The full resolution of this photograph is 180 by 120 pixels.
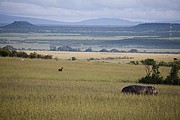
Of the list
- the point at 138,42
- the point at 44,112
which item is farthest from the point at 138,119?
the point at 138,42

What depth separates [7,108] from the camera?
1309 cm

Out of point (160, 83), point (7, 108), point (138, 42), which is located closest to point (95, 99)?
point (7, 108)

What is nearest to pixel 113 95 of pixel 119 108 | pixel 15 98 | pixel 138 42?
pixel 119 108

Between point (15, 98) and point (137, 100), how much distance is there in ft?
17.1

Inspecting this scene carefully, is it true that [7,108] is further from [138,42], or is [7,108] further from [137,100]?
[138,42]

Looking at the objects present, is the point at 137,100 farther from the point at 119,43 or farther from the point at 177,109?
the point at 119,43

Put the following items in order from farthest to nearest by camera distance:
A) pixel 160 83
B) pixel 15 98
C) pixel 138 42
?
pixel 138 42 → pixel 160 83 → pixel 15 98

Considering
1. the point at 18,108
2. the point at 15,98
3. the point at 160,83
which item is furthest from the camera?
the point at 160,83

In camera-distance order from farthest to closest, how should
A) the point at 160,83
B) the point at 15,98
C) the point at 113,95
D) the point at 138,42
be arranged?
1. the point at 138,42
2. the point at 160,83
3. the point at 113,95
4. the point at 15,98

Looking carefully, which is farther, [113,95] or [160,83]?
[160,83]

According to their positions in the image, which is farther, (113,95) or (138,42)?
(138,42)

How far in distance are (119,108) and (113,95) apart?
3.43 metres

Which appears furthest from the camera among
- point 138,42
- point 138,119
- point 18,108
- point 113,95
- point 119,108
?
point 138,42

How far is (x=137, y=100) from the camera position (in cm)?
1647
